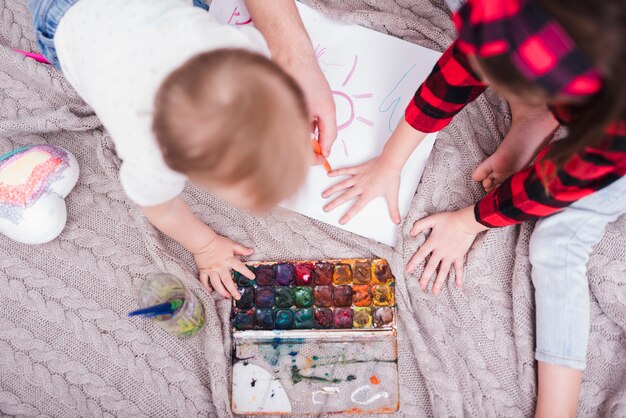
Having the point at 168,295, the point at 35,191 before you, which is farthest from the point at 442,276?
the point at 35,191

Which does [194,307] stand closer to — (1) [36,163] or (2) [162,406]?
(2) [162,406]

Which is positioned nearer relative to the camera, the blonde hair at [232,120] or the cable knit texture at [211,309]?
the blonde hair at [232,120]

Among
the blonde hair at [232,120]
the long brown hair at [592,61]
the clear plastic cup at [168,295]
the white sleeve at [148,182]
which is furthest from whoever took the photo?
the clear plastic cup at [168,295]

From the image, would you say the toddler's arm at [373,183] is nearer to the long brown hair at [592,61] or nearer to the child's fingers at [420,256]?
the child's fingers at [420,256]

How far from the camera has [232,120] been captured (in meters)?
0.48

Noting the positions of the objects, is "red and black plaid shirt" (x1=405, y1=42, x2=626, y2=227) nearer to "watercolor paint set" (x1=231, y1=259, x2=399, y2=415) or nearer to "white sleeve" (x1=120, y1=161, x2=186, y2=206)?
"watercolor paint set" (x1=231, y1=259, x2=399, y2=415)

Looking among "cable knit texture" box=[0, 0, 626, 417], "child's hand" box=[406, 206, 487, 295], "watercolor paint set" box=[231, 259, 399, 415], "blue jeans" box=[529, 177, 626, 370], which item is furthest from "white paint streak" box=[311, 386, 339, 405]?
"blue jeans" box=[529, 177, 626, 370]

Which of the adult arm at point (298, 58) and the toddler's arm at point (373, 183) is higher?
the adult arm at point (298, 58)

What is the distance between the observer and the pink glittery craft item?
2.55ft

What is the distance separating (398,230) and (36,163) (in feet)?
1.96

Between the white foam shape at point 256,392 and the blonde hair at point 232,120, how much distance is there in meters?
0.37

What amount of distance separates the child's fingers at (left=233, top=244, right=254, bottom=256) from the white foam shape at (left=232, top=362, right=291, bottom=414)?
6.9 inches

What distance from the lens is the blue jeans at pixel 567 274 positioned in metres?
0.76

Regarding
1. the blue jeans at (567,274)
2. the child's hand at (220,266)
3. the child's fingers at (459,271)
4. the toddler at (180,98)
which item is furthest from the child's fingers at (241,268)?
the blue jeans at (567,274)
